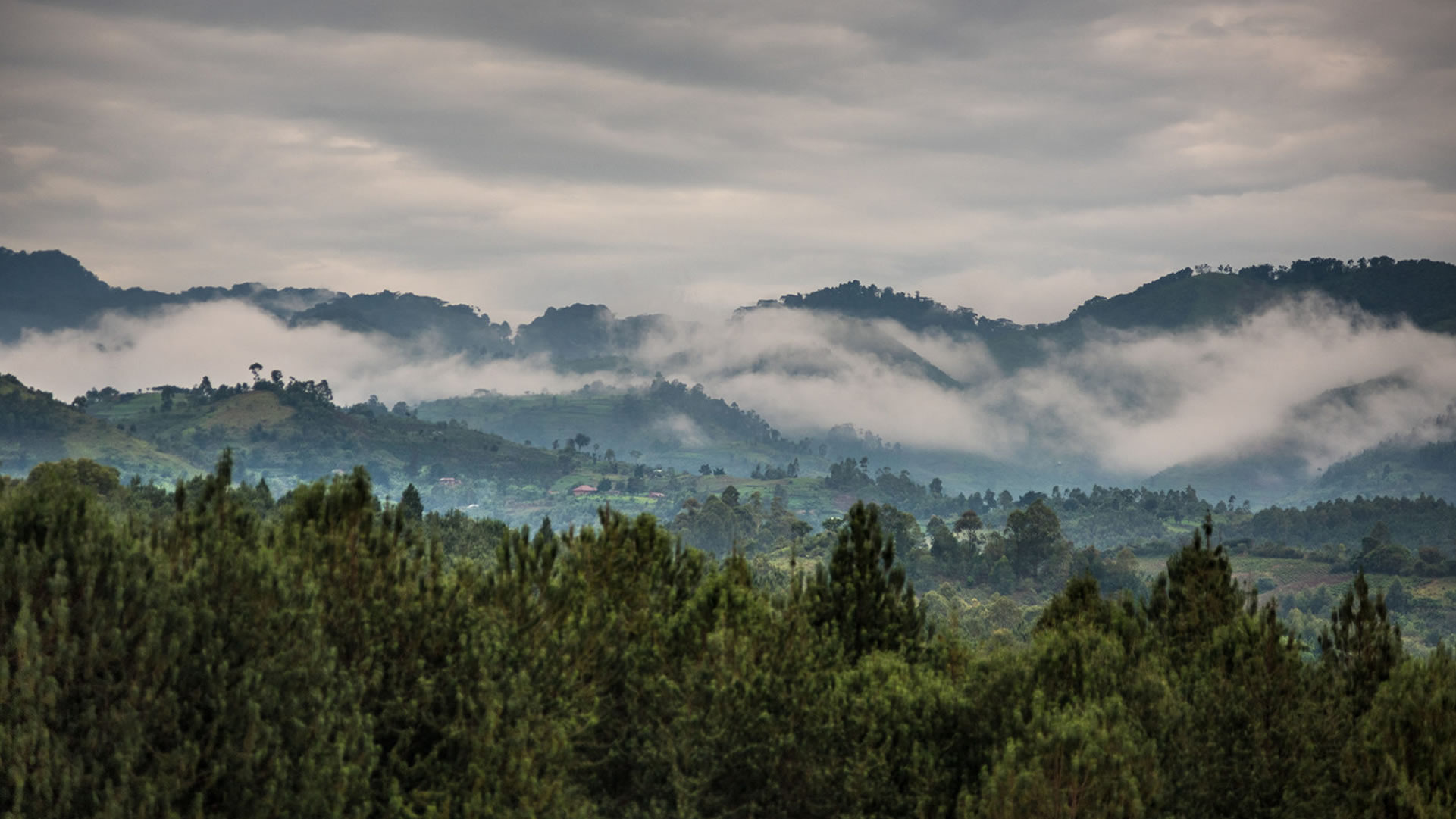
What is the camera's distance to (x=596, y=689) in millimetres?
33781

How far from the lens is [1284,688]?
34844 mm

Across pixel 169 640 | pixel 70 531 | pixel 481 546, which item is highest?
pixel 70 531

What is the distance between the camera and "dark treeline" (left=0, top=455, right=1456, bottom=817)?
23844mm

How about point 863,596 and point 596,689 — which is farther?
point 863,596

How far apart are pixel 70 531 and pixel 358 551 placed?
6.71 metres

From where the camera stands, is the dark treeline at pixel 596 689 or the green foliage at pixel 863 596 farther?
the green foliage at pixel 863 596

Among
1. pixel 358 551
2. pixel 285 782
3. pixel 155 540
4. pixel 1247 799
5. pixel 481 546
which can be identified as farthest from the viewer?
pixel 481 546

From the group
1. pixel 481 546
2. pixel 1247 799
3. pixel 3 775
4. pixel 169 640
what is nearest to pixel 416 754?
pixel 169 640

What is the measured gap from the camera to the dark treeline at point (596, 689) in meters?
23.8

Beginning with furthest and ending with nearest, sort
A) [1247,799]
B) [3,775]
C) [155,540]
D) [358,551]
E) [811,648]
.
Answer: [811,648]
[1247,799]
[358,551]
[155,540]
[3,775]

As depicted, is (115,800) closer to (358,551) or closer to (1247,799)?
(358,551)

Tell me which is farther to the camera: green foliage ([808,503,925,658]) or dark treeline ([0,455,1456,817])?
green foliage ([808,503,925,658])

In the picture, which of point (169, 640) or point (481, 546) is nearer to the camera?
point (169, 640)

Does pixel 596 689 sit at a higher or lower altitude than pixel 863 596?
lower
